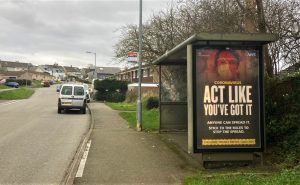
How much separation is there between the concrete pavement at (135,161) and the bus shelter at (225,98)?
2.62 feet

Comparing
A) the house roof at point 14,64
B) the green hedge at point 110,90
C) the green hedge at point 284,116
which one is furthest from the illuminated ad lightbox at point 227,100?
the house roof at point 14,64

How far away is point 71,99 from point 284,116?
2158 cm

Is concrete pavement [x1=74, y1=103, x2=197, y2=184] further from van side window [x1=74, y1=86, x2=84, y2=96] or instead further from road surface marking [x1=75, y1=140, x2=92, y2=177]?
van side window [x1=74, y1=86, x2=84, y2=96]

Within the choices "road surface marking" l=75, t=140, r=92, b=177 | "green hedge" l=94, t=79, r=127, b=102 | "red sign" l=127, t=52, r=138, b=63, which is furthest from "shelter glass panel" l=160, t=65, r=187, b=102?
"green hedge" l=94, t=79, r=127, b=102

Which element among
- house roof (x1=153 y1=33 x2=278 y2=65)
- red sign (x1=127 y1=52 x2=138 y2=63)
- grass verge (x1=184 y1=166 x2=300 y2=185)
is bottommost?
grass verge (x1=184 y1=166 x2=300 y2=185)

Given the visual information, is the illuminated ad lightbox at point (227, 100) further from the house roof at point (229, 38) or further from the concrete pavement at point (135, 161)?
the concrete pavement at point (135, 161)

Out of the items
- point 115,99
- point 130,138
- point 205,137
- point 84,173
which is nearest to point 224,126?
point 205,137

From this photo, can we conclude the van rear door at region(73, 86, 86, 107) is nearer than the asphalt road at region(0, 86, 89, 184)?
No

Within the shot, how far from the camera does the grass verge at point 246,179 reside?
7404 millimetres

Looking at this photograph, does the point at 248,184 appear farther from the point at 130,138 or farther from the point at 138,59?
the point at 138,59

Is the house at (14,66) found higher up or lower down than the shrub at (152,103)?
higher up

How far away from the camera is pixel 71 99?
3078 cm

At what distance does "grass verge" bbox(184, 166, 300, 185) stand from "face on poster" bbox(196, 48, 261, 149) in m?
1.13

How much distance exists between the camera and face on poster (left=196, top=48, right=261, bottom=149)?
9.48 metres
